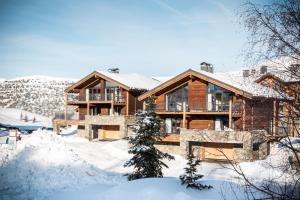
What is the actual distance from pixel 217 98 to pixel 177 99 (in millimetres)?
3972

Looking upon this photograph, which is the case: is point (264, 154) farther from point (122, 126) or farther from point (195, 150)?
point (122, 126)

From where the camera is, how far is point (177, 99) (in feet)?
106

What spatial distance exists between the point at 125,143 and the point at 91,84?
10361mm

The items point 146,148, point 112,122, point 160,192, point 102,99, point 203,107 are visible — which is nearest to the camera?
point 160,192

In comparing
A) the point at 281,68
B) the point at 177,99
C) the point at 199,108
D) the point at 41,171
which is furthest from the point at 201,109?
the point at 281,68

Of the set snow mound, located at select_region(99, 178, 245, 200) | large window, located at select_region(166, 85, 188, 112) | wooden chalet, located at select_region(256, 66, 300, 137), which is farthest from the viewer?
large window, located at select_region(166, 85, 188, 112)

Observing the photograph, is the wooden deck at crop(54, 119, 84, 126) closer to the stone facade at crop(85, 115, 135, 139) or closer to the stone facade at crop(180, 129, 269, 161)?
the stone facade at crop(85, 115, 135, 139)

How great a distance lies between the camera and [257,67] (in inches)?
225

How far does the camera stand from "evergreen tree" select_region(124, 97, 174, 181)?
17.1m

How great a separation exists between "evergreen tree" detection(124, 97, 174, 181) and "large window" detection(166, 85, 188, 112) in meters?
14.2

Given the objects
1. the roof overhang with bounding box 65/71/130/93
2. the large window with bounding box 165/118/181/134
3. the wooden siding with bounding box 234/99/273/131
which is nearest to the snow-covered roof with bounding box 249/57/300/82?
the wooden siding with bounding box 234/99/273/131

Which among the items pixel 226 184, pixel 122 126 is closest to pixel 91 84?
pixel 122 126

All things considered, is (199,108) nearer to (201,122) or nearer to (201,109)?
(201,109)

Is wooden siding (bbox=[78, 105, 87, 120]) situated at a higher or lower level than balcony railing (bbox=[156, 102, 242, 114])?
lower
